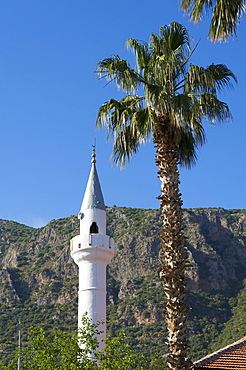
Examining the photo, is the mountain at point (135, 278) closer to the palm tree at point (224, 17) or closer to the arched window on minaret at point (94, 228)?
the arched window on minaret at point (94, 228)

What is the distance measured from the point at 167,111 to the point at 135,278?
356ft

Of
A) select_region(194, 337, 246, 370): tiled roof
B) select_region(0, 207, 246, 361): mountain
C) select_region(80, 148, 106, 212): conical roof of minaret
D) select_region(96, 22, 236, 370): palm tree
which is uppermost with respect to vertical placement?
select_region(0, 207, 246, 361): mountain

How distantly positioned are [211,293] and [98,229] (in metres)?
98.7

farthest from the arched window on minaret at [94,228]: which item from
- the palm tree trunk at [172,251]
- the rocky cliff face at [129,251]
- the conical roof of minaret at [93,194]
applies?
the rocky cliff face at [129,251]

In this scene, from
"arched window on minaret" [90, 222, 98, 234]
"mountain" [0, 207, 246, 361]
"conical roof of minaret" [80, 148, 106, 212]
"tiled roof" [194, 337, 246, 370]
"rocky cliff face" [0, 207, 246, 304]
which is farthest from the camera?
"rocky cliff face" [0, 207, 246, 304]

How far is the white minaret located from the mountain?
5374cm

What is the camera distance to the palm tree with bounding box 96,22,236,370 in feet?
60.5

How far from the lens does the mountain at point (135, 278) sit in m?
105

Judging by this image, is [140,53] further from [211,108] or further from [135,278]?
[135,278]

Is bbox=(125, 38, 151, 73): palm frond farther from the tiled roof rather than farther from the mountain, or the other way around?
the mountain

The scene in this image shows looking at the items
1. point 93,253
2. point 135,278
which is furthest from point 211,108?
point 135,278

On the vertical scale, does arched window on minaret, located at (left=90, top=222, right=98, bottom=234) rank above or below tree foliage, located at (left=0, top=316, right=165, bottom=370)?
above

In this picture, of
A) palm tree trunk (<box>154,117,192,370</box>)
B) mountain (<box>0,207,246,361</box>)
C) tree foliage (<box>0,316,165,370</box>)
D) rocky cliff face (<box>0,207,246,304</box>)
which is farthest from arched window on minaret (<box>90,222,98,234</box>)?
rocky cliff face (<box>0,207,246,304</box>)

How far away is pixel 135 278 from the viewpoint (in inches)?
4985
